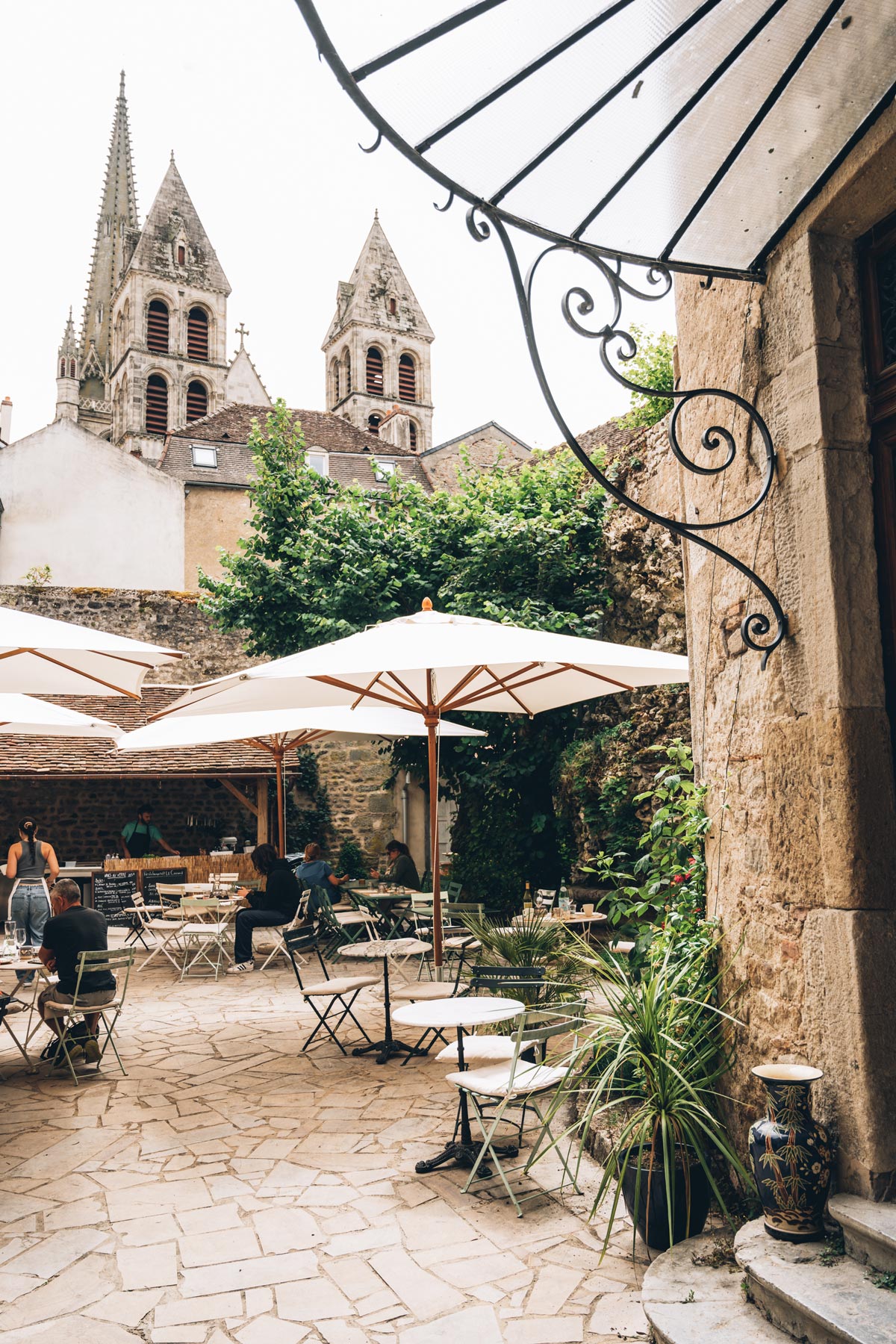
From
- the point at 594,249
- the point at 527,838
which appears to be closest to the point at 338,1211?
the point at 594,249

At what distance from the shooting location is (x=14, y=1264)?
11.0 feet

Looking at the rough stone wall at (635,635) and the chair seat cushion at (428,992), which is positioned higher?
the rough stone wall at (635,635)

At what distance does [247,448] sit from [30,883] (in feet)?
57.7

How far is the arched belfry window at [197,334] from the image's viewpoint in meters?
43.3

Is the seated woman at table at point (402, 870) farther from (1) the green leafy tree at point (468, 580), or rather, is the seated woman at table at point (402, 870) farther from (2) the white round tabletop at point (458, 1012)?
(2) the white round tabletop at point (458, 1012)

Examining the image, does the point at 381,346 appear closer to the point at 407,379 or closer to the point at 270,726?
the point at 407,379


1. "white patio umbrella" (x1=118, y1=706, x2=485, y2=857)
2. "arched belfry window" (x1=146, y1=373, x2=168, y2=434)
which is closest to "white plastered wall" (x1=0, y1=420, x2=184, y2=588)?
"white patio umbrella" (x1=118, y1=706, x2=485, y2=857)

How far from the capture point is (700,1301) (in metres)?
2.74

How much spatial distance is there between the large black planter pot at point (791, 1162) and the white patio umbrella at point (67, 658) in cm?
348

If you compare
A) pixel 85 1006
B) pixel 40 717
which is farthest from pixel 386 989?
pixel 40 717

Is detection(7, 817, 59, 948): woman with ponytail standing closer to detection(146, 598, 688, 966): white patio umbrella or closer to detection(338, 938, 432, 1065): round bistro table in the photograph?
detection(146, 598, 688, 966): white patio umbrella

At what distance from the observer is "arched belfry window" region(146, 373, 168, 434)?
42438 mm

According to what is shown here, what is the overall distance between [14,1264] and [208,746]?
37.8 feet

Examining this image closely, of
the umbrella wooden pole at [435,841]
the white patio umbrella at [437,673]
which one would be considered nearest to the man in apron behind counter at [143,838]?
the white patio umbrella at [437,673]
